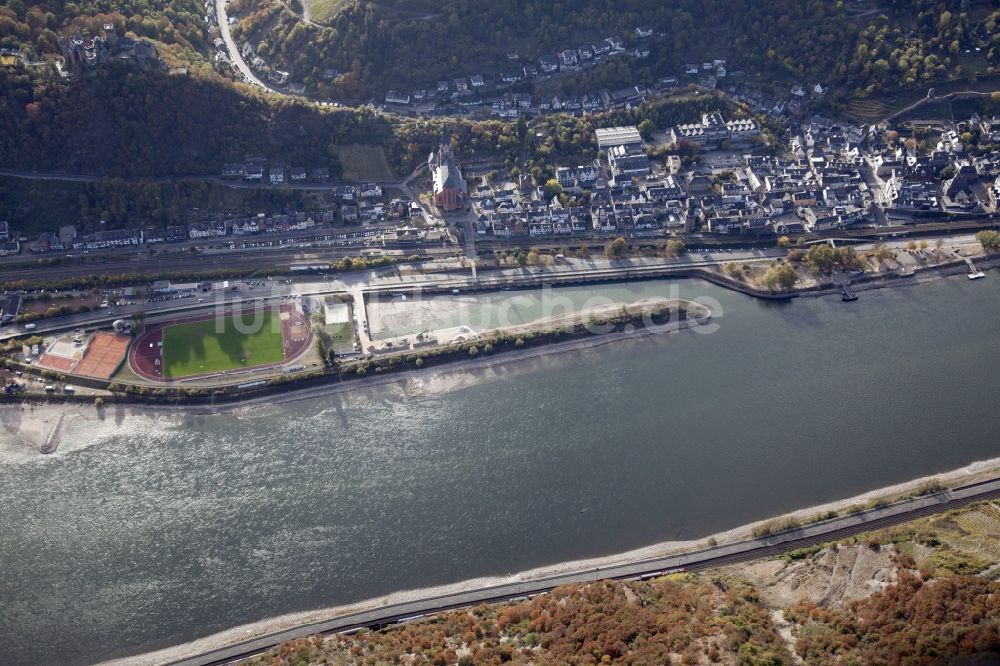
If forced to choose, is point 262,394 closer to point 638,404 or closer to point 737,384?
point 638,404

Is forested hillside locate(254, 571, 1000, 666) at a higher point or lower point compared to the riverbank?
lower

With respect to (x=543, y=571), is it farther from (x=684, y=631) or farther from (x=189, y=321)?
(x=189, y=321)

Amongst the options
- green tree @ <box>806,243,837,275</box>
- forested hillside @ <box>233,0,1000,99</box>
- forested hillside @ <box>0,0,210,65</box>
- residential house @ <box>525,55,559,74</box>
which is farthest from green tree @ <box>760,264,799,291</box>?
forested hillside @ <box>0,0,210,65</box>

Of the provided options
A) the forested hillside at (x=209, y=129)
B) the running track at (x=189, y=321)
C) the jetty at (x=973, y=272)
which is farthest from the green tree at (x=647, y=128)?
→ the running track at (x=189, y=321)

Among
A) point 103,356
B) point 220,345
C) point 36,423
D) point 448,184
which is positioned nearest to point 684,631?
point 220,345

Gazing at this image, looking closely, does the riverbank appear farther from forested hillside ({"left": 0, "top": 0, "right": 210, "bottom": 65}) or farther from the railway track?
forested hillside ({"left": 0, "top": 0, "right": 210, "bottom": 65})

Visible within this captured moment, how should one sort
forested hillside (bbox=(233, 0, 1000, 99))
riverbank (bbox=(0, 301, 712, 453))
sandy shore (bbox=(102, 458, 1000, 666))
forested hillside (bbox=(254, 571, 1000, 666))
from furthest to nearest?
1. forested hillside (bbox=(233, 0, 1000, 99))
2. riverbank (bbox=(0, 301, 712, 453))
3. sandy shore (bbox=(102, 458, 1000, 666))
4. forested hillside (bbox=(254, 571, 1000, 666))

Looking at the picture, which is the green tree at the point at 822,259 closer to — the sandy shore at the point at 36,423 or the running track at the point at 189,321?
the running track at the point at 189,321
